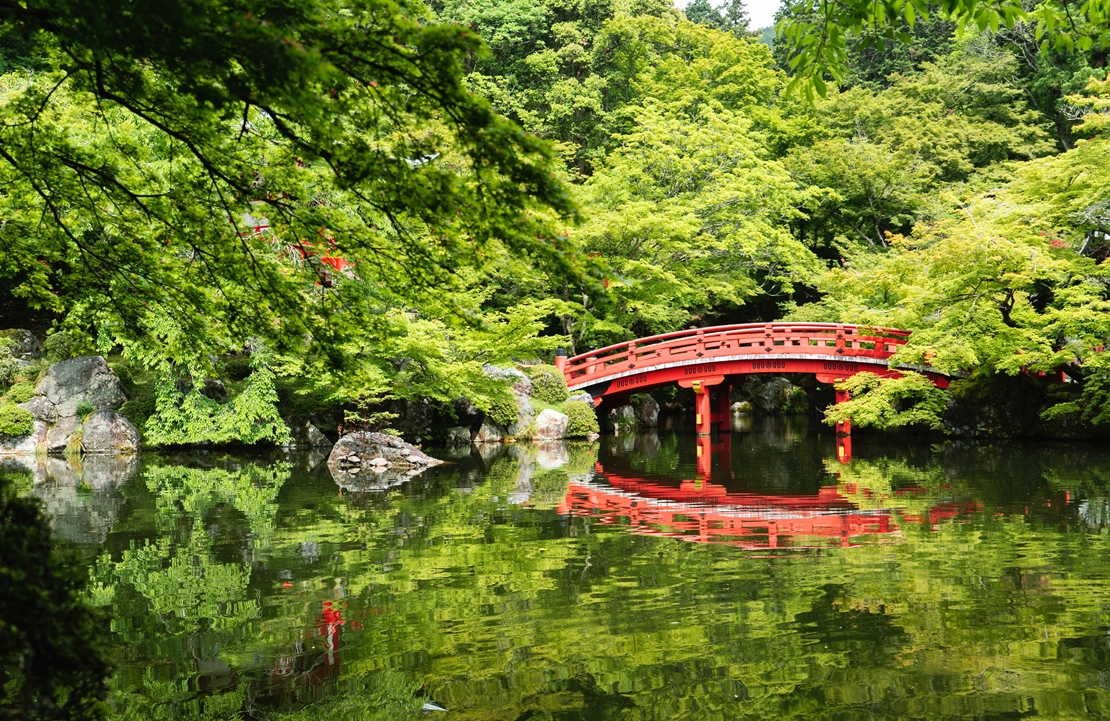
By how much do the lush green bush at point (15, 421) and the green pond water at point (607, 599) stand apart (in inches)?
243

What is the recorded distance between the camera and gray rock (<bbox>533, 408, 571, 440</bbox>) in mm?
19594

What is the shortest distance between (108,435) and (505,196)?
54.0 feet

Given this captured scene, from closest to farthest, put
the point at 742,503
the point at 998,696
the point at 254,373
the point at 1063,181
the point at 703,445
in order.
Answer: the point at 998,696 → the point at 742,503 → the point at 1063,181 → the point at 254,373 → the point at 703,445

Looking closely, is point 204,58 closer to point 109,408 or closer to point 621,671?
point 621,671

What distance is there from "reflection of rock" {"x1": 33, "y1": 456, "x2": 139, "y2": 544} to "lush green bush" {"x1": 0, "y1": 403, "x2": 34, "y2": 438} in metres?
1.20

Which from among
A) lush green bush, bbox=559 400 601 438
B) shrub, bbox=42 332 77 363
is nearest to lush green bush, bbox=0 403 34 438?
shrub, bbox=42 332 77 363

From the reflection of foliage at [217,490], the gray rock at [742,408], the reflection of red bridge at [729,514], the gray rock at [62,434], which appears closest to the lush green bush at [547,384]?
the reflection of foliage at [217,490]

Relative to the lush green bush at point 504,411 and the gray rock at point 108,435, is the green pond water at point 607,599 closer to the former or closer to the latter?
the gray rock at point 108,435

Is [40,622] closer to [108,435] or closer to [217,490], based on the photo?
[217,490]

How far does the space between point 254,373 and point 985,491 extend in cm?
1309

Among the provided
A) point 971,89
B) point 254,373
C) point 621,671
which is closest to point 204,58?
point 621,671

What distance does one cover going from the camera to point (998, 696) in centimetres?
372

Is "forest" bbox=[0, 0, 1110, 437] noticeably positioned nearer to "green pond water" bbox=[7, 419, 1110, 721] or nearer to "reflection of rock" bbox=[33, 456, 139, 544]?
"green pond water" bbox=[7, 419, 1110, 721]

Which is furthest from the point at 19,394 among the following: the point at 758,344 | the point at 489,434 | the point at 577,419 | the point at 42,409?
the point at 758,344
